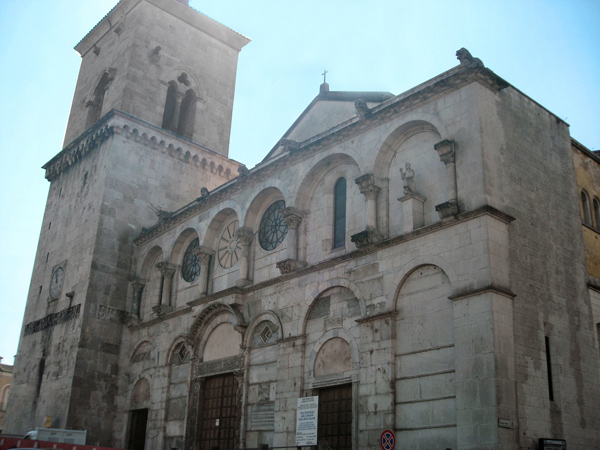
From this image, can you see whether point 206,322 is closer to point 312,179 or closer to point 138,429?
point 138,429

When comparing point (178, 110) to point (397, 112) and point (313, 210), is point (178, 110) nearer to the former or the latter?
point (313, 210)

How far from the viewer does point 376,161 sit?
17500 millimetres

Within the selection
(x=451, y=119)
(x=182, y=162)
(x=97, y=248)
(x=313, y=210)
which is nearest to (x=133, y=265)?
(x=97, y=248)

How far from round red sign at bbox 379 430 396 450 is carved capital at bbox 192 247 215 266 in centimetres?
1108

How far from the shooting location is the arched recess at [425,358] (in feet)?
45.0

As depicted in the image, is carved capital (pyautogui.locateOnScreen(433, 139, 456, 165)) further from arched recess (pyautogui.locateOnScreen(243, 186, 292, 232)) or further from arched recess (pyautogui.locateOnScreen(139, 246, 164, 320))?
arched recess (pyautogui.locateOnScreen(139, 246, 164, 320))

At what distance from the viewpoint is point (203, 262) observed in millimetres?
23125

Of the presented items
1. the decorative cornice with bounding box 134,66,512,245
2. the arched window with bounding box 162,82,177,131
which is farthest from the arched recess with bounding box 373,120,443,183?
the arched window with bounding box 162,82,177,131

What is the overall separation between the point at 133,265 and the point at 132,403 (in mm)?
5528

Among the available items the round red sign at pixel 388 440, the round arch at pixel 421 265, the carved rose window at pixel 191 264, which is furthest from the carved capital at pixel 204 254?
the round red sign at pixel 388 440

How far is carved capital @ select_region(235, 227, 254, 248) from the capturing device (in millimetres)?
21328

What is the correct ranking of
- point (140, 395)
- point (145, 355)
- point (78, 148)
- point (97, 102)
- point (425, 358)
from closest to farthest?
point (425, 358)
point (140, 395)
point (145, 355)
point (78, 148)
point (97, 102)

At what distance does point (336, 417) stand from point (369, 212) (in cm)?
520

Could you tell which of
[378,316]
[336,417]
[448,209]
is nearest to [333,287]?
[378,316]
